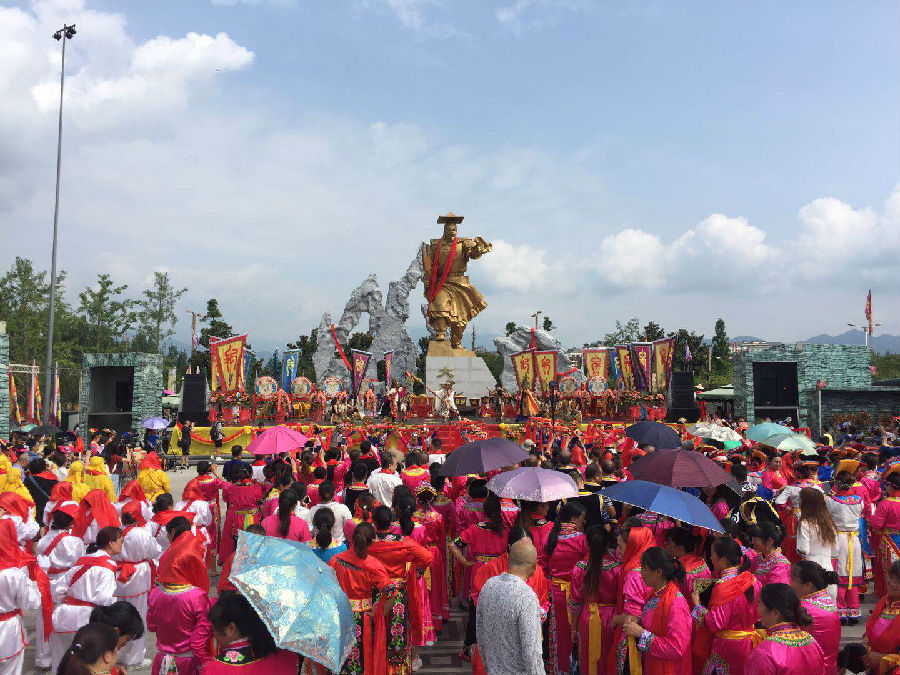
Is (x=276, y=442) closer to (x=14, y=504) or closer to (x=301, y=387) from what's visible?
(x=14, y=504)

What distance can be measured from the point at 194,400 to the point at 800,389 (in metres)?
21.2

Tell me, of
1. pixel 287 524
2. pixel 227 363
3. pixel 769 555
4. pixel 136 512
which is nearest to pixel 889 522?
pixel 769 555

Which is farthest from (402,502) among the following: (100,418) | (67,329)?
(67,329)

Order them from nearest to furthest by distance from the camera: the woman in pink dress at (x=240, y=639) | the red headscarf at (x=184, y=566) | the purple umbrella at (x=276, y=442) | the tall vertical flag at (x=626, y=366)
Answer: the woman in pink dress at (x=240, y=639) < the red headscarf at (x=184, y=566) < the purple umbrella at (x=276, y=442) < the tall vertical flag at (x=626, y=366)

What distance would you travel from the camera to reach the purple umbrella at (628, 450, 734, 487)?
5.02 meters

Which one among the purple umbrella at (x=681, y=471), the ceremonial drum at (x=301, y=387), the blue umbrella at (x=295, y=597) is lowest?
the blue umbrella at (x=295, y=597)

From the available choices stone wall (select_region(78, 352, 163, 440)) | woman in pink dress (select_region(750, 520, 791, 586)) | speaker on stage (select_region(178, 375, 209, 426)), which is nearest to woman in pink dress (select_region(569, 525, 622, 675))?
woman in pink dress (select_region(750, 520, 791, 586))

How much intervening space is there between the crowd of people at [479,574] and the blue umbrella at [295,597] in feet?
0.60

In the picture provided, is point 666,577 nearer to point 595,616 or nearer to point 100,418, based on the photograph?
point 595,616

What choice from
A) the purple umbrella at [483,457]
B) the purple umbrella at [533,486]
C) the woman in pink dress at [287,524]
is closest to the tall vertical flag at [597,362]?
the purple umbrella at [483,457]

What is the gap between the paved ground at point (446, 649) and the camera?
5450 millimetres

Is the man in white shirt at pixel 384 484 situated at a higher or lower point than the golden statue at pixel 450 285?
lower

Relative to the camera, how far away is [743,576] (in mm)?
3479

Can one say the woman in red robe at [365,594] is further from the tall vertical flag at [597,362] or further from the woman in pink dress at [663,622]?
the tall vertical flag at [597,362]
